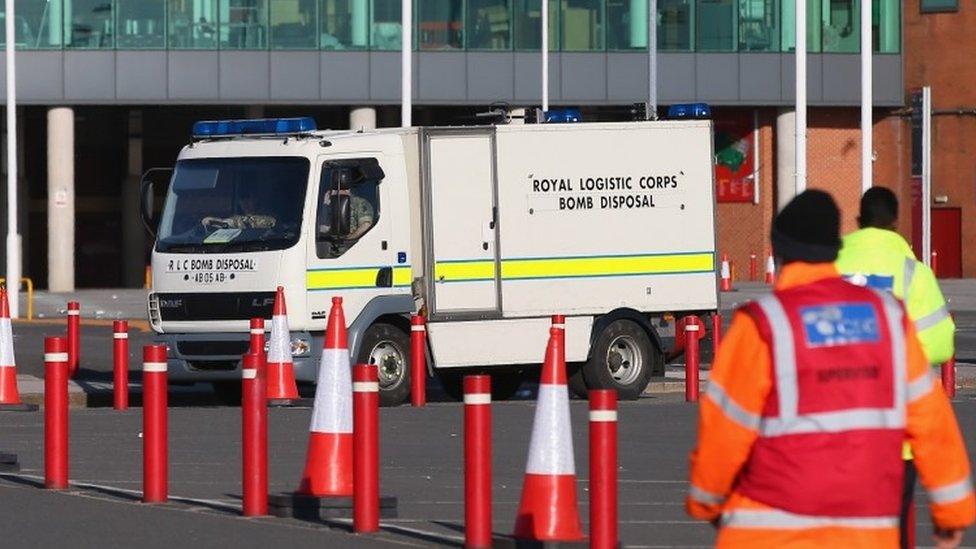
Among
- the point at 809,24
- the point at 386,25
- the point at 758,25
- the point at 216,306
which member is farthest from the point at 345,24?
the point at 216,306

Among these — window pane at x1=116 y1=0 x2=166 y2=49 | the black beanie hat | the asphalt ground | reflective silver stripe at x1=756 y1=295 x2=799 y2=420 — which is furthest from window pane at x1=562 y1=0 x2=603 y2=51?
reflective silver stripe at x1=756 y1=295 x2=799 y2=420

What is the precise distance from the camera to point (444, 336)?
70.8 feet

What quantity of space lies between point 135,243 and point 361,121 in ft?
45.8

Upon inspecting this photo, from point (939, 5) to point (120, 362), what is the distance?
4847 cm

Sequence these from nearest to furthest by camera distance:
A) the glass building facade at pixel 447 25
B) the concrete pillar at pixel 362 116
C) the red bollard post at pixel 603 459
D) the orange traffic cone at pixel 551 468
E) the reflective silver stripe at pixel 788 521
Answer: the reflective silver stripe at pixel 788 521, the red bollard post at pixel 603 459, the orange traffic cone at pixel 551 468, the glass building facade at pixel 447 25, the concrete pillar at pixel 362 116

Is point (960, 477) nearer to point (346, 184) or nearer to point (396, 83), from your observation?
point (346, 184)

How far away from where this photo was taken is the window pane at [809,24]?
61.8 meters

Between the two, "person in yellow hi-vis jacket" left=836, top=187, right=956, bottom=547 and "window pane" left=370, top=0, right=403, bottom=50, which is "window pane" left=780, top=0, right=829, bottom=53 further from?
"person in yellow hi-vis jacket" left=836, top=187, right=956, bottom=547

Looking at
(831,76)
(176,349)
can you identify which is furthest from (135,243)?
(176,349)

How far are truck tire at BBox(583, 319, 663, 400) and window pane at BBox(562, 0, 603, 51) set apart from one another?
127 ft

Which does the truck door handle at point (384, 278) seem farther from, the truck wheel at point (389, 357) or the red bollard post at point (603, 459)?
the red bollard post at point (603, 459)

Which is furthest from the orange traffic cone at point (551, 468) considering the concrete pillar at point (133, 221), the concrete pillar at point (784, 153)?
the concrete pillar at point (133, 221)

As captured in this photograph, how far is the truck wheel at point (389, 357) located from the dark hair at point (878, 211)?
1202 centimetres

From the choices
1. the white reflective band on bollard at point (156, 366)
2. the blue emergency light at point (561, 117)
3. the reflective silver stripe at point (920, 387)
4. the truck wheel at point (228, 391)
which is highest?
the blue emergency light at point (561, 117)
